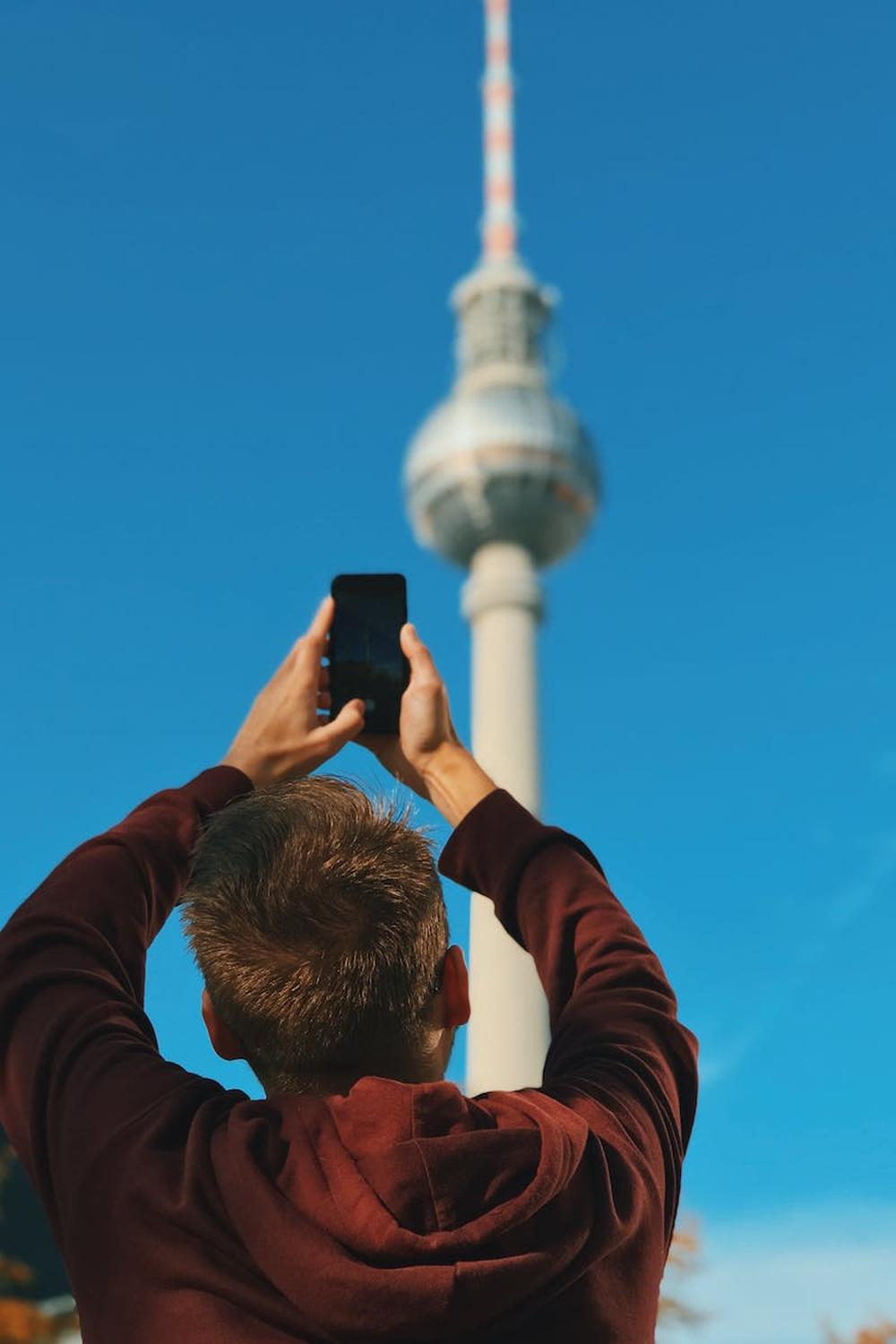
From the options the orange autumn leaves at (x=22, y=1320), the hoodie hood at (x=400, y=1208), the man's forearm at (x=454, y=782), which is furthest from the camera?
the orange autumn leaves at (x=22, y=1320)

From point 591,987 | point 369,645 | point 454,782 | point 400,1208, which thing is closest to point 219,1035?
point 400,1208

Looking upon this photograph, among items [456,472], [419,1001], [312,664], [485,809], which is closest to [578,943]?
[485,809]

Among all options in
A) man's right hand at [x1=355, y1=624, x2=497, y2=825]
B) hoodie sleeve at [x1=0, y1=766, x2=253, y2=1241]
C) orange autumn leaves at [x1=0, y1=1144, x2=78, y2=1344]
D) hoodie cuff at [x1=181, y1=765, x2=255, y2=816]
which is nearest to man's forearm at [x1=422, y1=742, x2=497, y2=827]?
man's right hand at [x1=355, y1=624, x2=497, y2=825]

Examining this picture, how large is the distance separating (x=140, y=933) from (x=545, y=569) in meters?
57.2

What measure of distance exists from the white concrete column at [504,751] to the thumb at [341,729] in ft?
151

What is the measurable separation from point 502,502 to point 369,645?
54888 millimetres

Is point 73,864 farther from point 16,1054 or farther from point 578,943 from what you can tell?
point 578,943

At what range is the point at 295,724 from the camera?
10.6 ft

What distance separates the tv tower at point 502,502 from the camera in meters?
52.4

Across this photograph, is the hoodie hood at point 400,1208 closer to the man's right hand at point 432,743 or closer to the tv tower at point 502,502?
the man's right hand at point 432,743

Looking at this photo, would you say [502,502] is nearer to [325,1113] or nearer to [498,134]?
[498,134]

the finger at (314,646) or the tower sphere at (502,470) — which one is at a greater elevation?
the tower sphere at (502,470)

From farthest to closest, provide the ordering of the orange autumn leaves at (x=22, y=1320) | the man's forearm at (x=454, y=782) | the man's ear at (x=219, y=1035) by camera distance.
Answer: the orange autumn leaves at (x=22, y=1320) → the man's forearm at (x=454, y=782) → the man's ear at (x=219, y=1035)

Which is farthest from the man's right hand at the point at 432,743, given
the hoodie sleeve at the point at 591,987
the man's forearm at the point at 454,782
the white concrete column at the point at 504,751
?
the white concrete column at the point at 504,751
